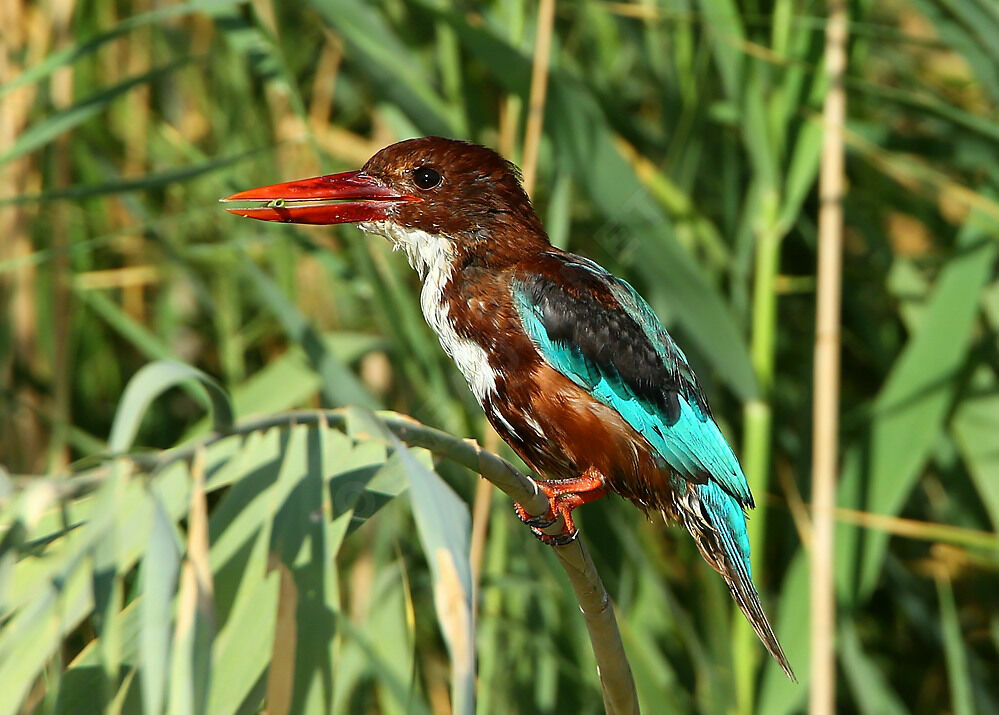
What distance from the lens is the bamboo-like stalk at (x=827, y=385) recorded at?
198cm

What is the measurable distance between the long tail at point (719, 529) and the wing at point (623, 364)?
43 mm

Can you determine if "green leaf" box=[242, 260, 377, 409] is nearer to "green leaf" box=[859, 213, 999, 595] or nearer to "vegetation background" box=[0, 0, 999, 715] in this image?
"vegetation background" box=[0, 0, 999, 715]

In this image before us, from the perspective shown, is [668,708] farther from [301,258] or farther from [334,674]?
[301,258]

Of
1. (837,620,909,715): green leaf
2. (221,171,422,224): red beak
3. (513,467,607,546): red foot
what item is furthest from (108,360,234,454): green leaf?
(837,620,909,715): green leaf

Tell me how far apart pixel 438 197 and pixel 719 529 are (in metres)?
0.70

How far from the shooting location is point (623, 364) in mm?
1711

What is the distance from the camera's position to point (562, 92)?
199 cm

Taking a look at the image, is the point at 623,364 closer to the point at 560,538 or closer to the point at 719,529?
the point at 719,529

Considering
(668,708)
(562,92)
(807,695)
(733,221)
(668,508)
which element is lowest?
(807,695)

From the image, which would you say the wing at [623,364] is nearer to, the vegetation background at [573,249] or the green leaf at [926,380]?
the vegetation background at [573,249]

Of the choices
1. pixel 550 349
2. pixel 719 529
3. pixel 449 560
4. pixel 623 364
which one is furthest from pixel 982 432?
pixel 449 560

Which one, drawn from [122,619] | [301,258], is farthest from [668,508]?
[301,258]

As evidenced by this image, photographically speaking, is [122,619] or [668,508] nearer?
[122,619]

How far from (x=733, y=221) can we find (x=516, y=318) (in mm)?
781
